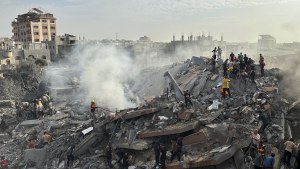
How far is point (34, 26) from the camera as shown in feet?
215

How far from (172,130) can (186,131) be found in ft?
1.45

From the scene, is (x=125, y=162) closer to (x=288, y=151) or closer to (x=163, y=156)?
(x=163, y=156)

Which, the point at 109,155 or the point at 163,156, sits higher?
the point at 163,156

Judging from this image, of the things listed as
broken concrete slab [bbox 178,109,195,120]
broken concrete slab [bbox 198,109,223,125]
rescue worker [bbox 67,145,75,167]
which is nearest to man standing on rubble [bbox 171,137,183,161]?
broken concrete slab [bbox 198,109,223,125]

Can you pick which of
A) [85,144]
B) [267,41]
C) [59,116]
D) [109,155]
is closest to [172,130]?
[109,155]

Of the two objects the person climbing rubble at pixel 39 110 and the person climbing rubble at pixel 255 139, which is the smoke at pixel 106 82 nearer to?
the person climbing rubble at pixel 39 110

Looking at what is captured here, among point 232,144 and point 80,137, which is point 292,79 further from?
point 80,137

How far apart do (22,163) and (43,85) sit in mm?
19495

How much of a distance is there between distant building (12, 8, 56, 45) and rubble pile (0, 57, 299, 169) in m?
55.2

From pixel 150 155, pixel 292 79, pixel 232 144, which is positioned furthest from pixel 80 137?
pixel 292 79

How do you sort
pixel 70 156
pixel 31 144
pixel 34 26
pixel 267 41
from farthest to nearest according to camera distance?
pixel 34 26 → pixel 267 41 → pixel 31 144 → pixel 70 156

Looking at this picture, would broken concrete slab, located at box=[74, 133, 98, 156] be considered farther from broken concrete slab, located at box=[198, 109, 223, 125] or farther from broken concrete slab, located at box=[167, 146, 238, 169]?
broken concrete slab, located at box=[198, 109, 223, 125]

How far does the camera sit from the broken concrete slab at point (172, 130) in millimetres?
9797

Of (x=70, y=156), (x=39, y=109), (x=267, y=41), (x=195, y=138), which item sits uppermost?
(x=267, y=41)
